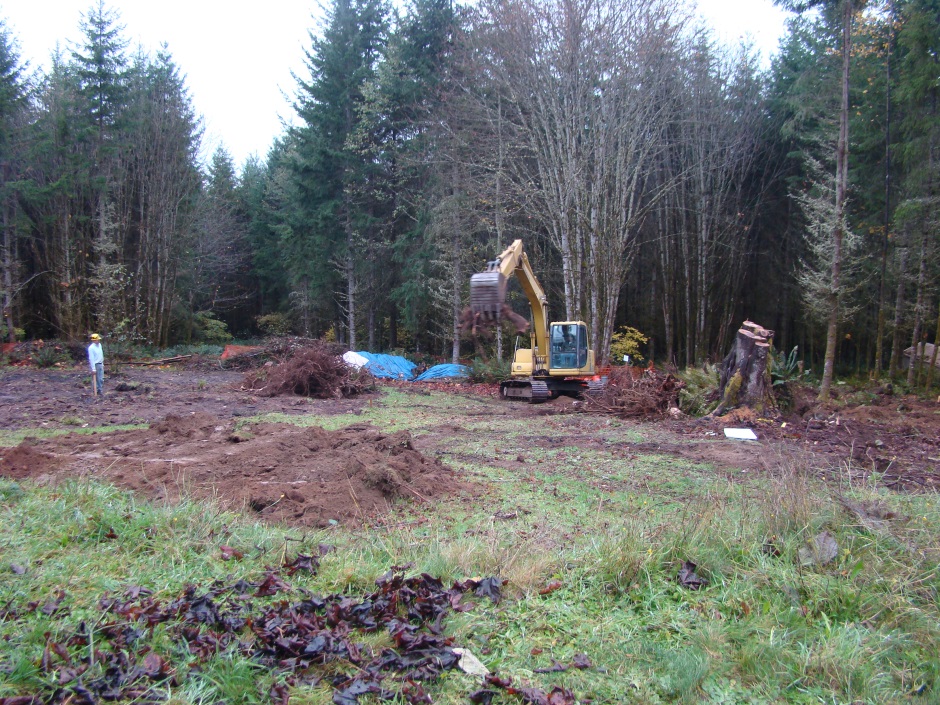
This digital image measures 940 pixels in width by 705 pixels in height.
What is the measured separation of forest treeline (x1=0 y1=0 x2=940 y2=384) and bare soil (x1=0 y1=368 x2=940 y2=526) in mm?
5587

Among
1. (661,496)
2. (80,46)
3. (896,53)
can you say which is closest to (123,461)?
(661,496)

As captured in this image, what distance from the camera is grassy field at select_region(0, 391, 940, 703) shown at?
2904mm

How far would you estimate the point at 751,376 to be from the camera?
39.8 ft

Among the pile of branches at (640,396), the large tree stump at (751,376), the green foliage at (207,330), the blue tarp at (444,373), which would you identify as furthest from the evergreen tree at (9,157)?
the large tree stump at (751,376)

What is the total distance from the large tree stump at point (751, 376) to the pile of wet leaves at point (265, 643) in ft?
33.2

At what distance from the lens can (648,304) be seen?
30609 mm

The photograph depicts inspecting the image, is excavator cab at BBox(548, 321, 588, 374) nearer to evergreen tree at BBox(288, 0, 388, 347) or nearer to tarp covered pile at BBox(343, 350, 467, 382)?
tarp covered pile at BBox(343, 350, 467, 382)

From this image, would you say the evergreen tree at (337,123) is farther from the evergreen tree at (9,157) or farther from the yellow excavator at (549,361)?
the yellow excavator at (549,361)

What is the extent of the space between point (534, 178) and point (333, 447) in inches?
671

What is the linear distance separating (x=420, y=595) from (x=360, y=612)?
38 cm

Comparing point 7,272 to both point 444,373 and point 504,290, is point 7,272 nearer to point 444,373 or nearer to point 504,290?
point 444,373

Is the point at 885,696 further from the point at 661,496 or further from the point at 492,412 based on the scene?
the point at 492,412

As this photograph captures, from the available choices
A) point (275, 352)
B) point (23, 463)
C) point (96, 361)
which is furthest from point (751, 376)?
point (275, 352)

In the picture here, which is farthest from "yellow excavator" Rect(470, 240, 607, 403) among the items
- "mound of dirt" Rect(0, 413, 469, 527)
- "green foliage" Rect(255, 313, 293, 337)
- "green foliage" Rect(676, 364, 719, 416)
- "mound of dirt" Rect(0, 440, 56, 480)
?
"green foliage" Rect(255, 313, 293, 337)
